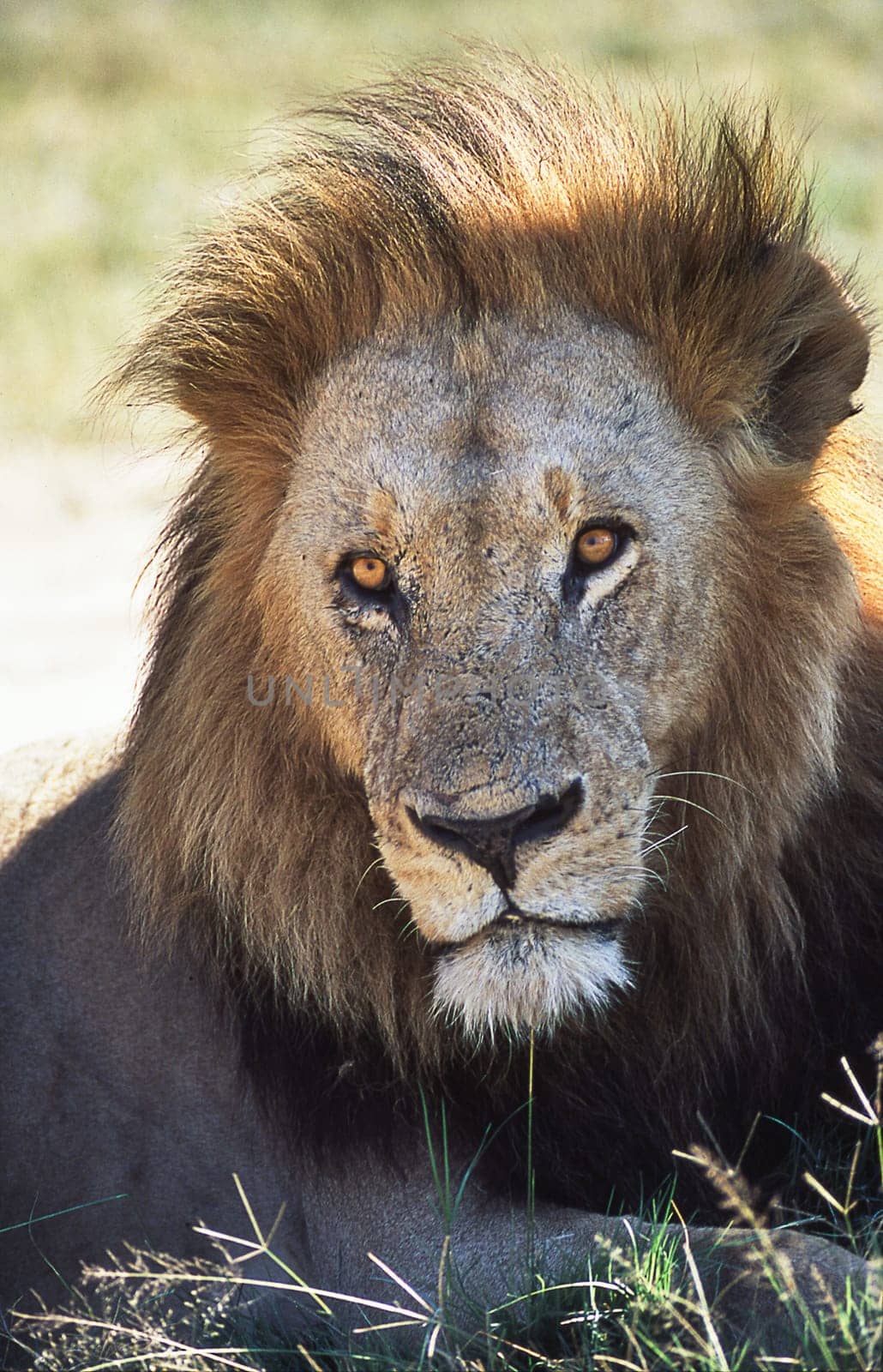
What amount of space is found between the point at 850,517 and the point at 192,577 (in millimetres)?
1339

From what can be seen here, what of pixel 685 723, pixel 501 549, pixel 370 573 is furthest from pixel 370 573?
pixel 685 723

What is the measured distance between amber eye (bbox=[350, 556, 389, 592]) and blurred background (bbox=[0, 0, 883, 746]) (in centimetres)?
108

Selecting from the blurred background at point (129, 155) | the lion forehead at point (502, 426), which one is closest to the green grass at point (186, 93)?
the blurred background at point (129, 155)

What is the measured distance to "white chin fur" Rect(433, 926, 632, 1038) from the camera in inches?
109

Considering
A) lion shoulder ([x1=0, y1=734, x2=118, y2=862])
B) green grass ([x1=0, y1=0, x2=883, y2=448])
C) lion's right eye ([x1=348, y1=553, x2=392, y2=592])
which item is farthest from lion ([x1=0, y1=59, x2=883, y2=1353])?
green grass ([x1=0, y1=0, x2=883, y2=448])

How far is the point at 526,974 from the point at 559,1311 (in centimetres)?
61

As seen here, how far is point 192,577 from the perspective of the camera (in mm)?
3574

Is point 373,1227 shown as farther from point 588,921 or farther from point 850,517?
point 850,517

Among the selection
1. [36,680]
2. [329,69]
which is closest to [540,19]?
[329,69]

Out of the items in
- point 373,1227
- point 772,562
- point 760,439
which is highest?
point 760,439

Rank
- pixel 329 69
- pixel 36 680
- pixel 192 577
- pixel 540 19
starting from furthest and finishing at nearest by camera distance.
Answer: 1. pixel 540 19
2. pixel 329 69
3. pixel 36 680
4. pixel 192 577

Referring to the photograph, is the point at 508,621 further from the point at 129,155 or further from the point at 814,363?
the point at 129,155

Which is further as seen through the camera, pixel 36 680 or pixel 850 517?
pixel 36 680

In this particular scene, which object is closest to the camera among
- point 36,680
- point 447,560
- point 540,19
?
point 447,560
